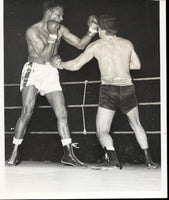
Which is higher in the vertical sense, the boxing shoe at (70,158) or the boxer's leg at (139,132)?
the boxer's leg at (139,132)

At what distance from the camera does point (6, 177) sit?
229cm

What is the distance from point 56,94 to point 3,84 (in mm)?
312

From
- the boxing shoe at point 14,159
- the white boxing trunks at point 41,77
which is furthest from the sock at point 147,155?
the boxing shoe at point 14,159

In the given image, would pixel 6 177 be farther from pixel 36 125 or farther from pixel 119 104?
pixel 119 104

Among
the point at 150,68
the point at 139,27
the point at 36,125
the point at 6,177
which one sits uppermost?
the point at 139,27

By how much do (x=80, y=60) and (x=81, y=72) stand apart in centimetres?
7

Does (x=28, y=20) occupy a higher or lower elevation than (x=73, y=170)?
higher

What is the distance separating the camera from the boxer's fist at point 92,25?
2365 millimetres

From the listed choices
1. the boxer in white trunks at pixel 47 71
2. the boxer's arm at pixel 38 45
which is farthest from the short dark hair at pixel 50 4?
the boxer's arm at pixel 38 45

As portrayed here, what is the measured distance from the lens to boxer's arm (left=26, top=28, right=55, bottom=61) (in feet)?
7.74

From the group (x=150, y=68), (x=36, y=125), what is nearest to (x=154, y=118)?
(x=150, y=68)

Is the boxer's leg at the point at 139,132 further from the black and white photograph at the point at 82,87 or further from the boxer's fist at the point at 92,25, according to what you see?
the boxer's fist at the point at 92,25

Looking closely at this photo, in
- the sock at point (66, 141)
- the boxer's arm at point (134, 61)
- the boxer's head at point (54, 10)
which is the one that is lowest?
the sock at point (66, 141)

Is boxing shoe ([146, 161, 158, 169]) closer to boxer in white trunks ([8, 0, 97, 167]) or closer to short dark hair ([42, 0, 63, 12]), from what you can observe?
boxer in white trunks ([8, 0, 97, 167])
